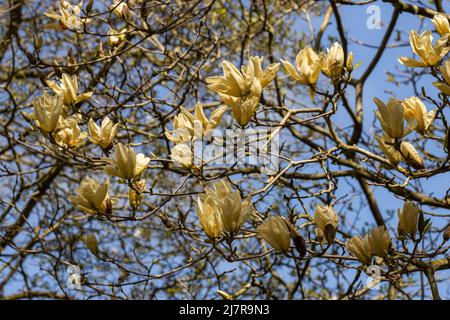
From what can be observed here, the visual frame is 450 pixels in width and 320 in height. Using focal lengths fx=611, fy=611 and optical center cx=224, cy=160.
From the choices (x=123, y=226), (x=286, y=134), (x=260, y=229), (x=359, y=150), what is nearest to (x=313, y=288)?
(x=286, y=134)

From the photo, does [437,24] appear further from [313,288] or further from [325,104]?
[313,288]

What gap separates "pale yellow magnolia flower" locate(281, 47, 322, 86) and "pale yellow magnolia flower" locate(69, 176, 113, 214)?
2.35 feet

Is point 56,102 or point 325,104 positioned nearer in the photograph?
point 56,102

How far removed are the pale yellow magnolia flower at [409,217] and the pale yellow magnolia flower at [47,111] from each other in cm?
114

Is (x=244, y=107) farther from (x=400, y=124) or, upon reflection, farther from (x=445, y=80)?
(x=445, y=80)

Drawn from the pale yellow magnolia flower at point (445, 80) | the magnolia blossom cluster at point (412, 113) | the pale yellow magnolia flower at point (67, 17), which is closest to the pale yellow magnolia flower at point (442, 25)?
the magnolia blossom cluster at point (412, 113)

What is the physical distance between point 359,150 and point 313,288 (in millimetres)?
2628

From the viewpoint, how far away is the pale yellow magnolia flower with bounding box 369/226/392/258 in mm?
1831

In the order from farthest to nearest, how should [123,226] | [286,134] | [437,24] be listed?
[123,226] → [286,134] → [437,24]

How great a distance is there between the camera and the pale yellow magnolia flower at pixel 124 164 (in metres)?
1.89

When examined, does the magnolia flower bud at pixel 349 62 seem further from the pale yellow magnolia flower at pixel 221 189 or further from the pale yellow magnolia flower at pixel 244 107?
the pale yellow magnolia flower at pixel 221 189

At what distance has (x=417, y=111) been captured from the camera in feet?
6.47

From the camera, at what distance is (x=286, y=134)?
421cm

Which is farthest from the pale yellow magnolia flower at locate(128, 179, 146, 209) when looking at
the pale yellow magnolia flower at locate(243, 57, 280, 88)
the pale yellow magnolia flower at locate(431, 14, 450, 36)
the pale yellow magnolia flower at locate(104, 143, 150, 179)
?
the pale yellow magnolia flower at locate(431, 14, 450, 36)
